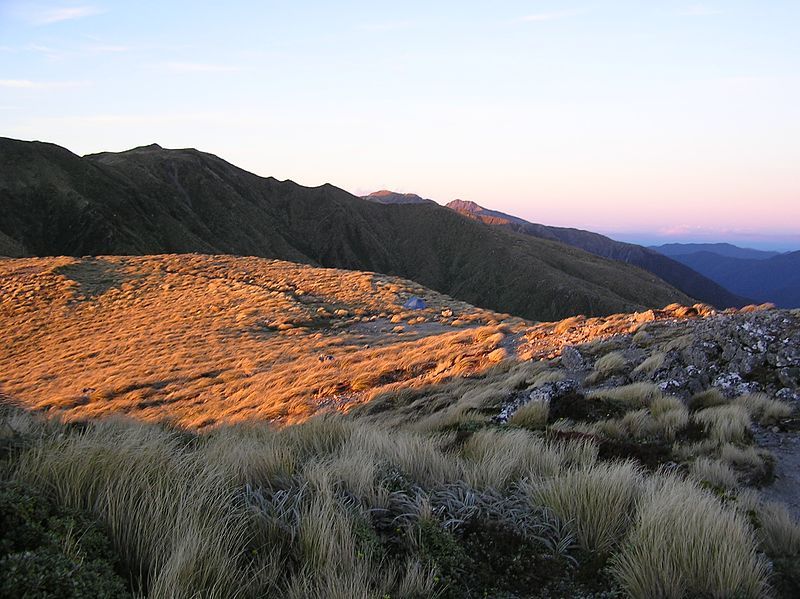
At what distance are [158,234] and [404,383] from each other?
387 feet

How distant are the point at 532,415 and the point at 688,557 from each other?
509cm

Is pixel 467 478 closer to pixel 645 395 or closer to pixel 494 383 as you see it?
pixel 645 395

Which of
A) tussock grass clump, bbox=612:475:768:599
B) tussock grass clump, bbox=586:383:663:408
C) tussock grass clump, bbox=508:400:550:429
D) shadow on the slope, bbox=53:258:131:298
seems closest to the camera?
tussock grass clump, bbox=612:475:768:599

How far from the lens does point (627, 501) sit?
148 inches

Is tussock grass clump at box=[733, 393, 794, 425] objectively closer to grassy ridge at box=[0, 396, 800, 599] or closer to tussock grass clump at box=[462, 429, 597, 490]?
tussock grass clump at box=[462, 429, 597, 490]

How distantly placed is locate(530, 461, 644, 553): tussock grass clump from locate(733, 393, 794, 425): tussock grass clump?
5362 mm

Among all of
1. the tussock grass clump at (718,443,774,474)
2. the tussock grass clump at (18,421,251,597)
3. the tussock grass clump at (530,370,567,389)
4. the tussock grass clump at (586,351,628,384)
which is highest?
the tussock grass clump at (18,421,251,597)

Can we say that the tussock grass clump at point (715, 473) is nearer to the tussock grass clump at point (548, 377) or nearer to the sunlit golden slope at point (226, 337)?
the tussock grass clump at point (548, 377)

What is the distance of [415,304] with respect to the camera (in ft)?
107

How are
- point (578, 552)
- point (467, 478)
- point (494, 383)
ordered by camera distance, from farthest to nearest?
point (494, 383) → point (467, 478) → point (578, 552)

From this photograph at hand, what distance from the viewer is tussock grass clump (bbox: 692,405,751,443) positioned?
6.86 metres

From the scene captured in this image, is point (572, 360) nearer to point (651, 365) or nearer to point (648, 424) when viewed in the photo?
point (651, 365)

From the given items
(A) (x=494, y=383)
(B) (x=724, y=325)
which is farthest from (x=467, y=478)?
(B) (x=724, y=325)

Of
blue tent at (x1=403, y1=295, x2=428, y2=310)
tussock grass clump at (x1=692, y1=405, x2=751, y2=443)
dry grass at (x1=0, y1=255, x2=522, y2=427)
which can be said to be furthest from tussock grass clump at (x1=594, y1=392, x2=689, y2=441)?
blue tent at (x1=403, y1=295, x2=428, y2=310)
